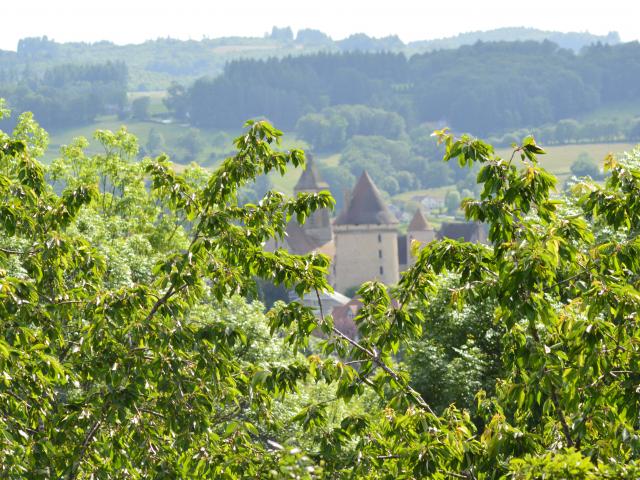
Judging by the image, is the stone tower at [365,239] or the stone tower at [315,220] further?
the stone tower at [315,220]

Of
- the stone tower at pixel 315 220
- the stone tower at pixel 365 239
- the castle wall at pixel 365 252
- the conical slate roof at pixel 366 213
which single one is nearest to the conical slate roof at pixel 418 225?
the stone tower at pixel 315 220

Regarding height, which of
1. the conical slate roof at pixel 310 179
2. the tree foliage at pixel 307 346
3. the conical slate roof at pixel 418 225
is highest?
the tree foliage at pixel 307 346

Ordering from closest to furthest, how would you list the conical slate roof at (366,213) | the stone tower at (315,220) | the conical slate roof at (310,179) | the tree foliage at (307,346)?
1. the tree foliage at (307,346)
2. the conical slate roof at (366,213)
3. the stone tower at (315,220)
4. the conical slate roof at (310,179)

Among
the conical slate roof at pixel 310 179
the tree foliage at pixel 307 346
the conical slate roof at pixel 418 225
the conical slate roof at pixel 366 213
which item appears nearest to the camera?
the tree foliage at pixel 307 346

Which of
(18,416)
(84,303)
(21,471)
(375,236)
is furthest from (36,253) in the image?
(375,236)

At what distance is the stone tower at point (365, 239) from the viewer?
131 m

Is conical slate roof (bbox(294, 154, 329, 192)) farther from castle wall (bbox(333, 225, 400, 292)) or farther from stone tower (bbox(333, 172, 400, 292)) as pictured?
castle wall (bbox(333, 225, 400, 292))

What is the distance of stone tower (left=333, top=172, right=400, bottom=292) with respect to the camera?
13138cm

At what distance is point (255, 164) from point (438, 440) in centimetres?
312

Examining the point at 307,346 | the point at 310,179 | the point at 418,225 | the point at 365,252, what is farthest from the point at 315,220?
the point at 307,346

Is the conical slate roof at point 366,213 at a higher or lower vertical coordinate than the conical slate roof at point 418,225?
higher

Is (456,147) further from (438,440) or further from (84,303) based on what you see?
(84,303)

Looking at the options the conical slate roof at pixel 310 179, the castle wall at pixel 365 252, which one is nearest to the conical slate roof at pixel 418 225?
the conical slate roof at pixel 310 179

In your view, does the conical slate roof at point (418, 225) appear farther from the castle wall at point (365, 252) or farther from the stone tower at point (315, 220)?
the castle wall at point (365, 252)
